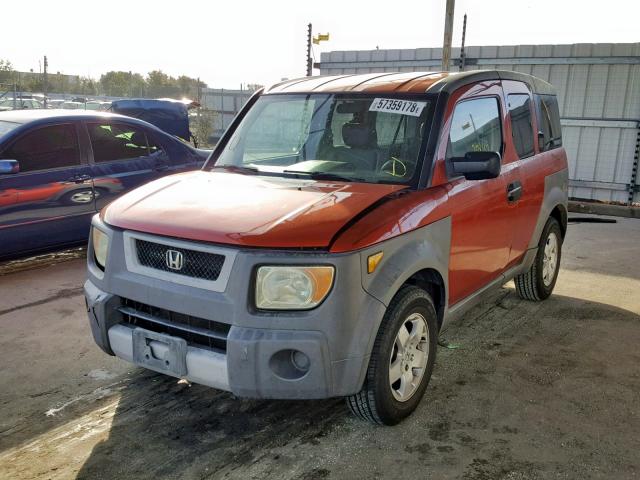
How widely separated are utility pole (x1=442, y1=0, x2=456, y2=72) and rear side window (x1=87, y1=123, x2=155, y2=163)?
262 inches

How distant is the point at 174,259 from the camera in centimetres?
293

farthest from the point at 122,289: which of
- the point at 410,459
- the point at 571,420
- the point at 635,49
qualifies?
the point at 635,49

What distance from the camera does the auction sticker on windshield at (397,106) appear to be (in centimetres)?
373

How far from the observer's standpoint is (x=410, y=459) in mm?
3006

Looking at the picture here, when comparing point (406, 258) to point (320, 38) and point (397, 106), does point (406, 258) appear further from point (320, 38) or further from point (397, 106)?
point (320, 38)

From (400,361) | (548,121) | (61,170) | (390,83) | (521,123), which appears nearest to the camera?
(400,361)

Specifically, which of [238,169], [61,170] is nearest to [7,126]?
Result: [61,170]

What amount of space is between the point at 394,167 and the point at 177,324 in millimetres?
1514

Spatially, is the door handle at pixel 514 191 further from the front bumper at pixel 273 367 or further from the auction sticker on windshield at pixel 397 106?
the front bumper at pixel 273 367

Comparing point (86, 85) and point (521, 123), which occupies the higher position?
point (86, 85)

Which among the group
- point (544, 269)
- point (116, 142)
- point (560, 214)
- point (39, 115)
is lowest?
point (544, 269)

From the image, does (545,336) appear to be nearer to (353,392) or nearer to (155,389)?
(353,392)

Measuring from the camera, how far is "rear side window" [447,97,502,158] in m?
3.78

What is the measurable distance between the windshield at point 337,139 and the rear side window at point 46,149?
2.63 meters
